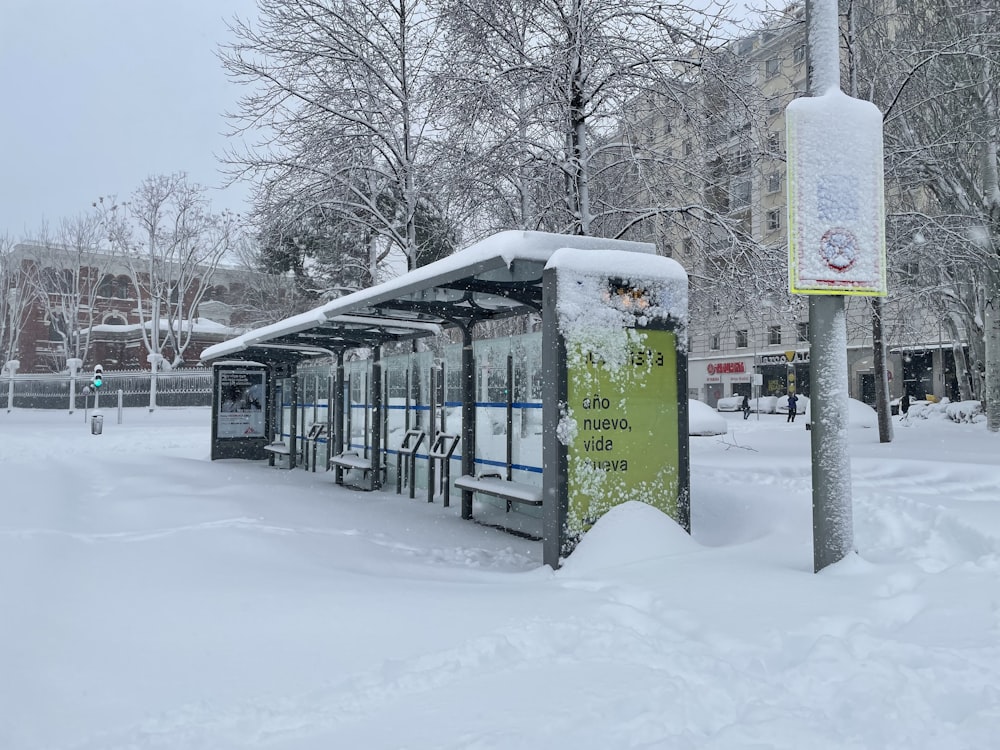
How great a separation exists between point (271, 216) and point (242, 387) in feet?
14.1

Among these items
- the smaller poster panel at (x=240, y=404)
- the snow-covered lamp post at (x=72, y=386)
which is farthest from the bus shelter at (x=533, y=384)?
the snow-covered lamp post at (x=72, y=386)

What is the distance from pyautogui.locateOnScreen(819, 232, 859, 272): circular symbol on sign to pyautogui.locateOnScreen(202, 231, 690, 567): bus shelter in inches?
67.4

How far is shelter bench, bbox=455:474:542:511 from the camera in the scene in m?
6.85

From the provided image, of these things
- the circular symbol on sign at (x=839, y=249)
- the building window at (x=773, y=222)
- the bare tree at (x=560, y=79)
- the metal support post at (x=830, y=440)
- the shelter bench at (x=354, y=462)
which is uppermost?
the building window at (x=773, y=222)

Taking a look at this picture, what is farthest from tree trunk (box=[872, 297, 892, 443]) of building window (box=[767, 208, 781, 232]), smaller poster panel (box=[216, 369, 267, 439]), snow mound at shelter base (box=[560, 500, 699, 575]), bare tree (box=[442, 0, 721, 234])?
building window (box=[767, 208, 781, 232])

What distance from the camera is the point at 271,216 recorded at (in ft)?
49.5

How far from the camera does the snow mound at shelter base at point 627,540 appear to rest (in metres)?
5.67

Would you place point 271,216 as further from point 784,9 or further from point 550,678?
point 550,678

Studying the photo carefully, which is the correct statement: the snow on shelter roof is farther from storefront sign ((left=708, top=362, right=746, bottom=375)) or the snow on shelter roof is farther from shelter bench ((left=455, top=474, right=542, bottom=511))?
storefront sign ((left=708, top=362, right=746, bottom=375))

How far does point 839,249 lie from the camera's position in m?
4.89

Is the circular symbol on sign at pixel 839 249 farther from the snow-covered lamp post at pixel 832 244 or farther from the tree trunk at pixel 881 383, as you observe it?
the tree trunk at pixel 881 383

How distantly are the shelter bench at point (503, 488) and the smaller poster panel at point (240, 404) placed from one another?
10.1 m

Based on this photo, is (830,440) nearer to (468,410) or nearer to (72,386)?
(468,410)

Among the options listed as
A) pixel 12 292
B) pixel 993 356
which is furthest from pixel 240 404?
pixel 12 292
